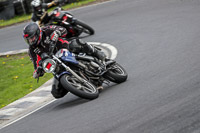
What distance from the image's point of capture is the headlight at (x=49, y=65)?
25.0 feet

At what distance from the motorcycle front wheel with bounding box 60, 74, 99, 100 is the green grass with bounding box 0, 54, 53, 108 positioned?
2.95 meters

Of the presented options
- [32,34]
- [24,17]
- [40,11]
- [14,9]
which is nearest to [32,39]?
[32,34]

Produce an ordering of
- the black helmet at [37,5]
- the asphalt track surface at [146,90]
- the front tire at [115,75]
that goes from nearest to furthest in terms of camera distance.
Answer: the asphalt track surface at [146,90] → the front tire at [115,75] → the black helmet at [37,5]

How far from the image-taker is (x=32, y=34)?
795cm

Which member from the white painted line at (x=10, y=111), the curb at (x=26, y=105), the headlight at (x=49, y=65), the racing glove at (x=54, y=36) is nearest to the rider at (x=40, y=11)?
the curb at (x=26, y=105)

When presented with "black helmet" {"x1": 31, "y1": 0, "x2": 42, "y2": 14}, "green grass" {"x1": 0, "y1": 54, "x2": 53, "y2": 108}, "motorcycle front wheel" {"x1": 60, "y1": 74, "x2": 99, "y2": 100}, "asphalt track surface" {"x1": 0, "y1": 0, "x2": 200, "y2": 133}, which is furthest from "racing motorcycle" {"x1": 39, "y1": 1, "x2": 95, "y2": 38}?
"motorcycle front wheel" {"x1": 60, "y1": 74, "x2": 99, "y2": 100}

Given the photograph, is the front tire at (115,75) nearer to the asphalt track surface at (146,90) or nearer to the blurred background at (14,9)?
the asphalt track surface at (146,90)

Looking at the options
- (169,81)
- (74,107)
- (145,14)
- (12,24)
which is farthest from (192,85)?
(12,24)

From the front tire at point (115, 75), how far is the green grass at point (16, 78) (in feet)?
9.39

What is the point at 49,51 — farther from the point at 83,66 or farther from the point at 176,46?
the point at 176,46

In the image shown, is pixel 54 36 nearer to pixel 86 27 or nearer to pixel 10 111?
pixel 10 111

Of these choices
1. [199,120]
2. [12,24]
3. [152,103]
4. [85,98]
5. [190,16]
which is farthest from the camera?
[12,24]

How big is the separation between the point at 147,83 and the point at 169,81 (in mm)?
461

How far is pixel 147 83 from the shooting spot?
805 centimetres
